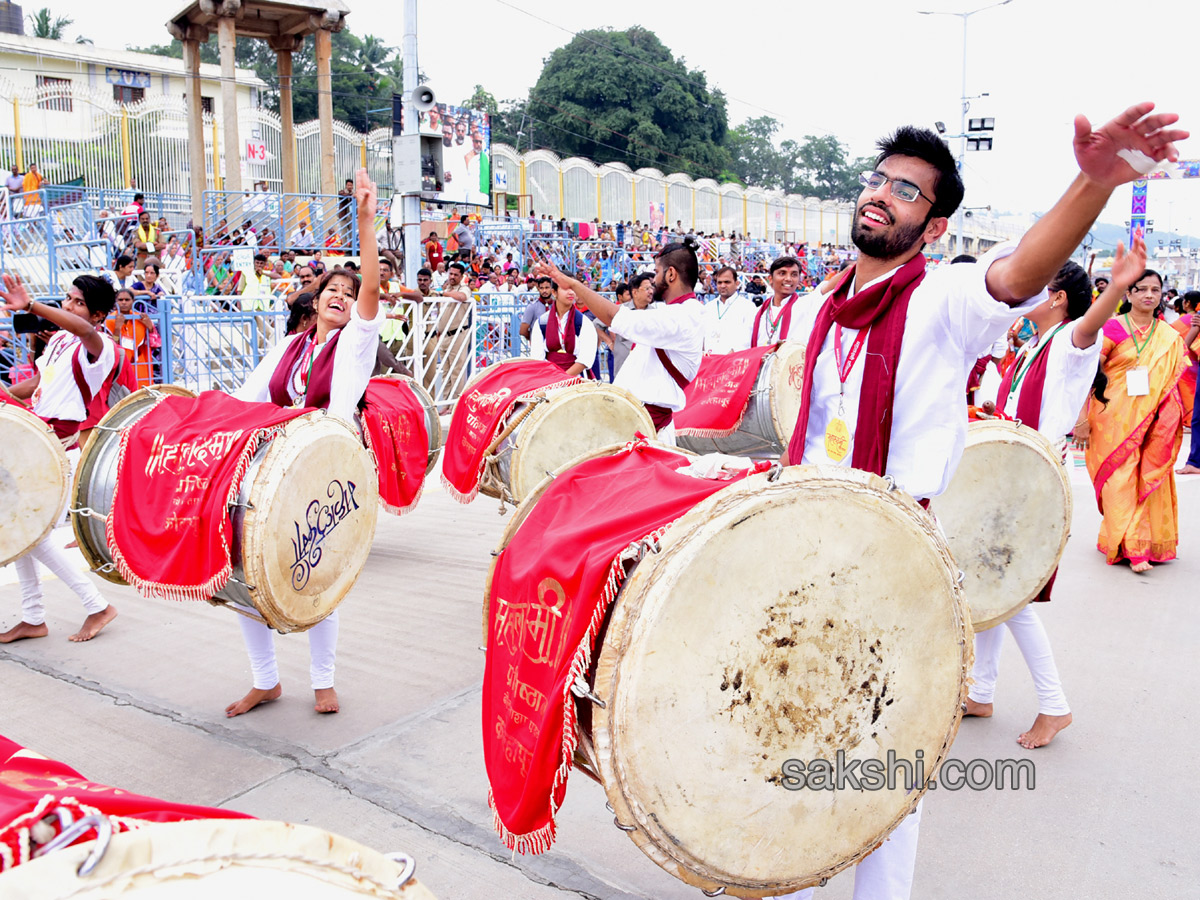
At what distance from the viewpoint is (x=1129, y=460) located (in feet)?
19.9

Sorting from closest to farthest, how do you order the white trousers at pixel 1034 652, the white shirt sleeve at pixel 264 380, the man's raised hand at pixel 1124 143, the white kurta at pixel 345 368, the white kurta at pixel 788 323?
the man's raised hand at pixel 1124 143 < the white trousers at pixel 1034 652 < the white kurta at pixel 345 368 < the white shirt sleeve at pixel 264 380 < the white kurta at pixel 788 323

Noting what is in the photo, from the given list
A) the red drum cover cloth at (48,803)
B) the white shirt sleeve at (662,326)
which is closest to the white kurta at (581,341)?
the white shirt sleeve at (662,326)

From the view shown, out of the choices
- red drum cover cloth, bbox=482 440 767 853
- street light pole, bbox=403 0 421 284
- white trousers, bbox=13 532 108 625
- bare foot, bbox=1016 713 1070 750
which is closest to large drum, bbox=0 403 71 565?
white trousers, bbox=13 532 108 625

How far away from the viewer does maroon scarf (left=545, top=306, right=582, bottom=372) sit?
7238mm

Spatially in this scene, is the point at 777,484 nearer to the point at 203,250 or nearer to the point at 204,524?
the point at 204,524

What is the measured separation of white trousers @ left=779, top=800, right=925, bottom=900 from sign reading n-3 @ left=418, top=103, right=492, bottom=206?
18.5 meters

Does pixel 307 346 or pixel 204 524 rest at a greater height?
pixel 307 346

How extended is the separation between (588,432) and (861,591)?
3.09 meters

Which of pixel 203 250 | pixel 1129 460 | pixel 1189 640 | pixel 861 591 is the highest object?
pixel 203 250

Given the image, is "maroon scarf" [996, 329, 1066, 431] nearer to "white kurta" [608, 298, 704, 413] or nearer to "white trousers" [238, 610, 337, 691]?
"white kurta" [608, 298, 704, 413]

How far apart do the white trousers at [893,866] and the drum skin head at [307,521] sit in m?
1.96

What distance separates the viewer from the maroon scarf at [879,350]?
87.8 inches

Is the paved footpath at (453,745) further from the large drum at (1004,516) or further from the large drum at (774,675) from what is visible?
the large drum at (774,675)

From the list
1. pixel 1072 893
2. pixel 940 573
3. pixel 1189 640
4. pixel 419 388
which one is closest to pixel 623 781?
pixel 940 573
